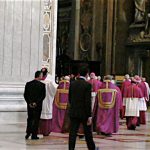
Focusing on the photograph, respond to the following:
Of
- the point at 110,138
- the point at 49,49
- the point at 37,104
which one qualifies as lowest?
the point at 110,138

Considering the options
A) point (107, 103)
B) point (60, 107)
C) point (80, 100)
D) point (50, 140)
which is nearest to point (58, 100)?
point (60, 107)

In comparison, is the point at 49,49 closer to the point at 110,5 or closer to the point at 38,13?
the point at 38,13

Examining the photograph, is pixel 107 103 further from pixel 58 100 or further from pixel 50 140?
pixel 50 140

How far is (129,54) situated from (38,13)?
1445 centimetres

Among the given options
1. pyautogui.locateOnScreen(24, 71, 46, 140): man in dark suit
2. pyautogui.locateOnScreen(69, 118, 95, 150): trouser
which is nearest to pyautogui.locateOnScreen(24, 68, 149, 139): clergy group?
pyautogui.locateOnScreen(24, 71, 46, 140): man in dark suit

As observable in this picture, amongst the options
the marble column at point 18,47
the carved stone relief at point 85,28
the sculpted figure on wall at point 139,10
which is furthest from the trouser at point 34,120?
the carved stone relief at point 85,28

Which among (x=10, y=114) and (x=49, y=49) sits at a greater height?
(x=49, y=49)

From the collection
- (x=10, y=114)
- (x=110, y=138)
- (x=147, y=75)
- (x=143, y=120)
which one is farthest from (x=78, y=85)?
(x=147, y=75)

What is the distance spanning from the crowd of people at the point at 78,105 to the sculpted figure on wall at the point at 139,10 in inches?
475

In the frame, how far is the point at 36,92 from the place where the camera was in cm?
1326

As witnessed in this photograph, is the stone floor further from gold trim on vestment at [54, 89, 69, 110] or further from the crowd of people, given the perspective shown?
gold trim on vestment at [54, 89, 69, 110]

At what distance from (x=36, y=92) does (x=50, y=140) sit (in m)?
1.20

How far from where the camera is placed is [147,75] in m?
30.5

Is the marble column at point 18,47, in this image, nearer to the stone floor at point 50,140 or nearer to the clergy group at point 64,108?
the stone floor at point 50,140
